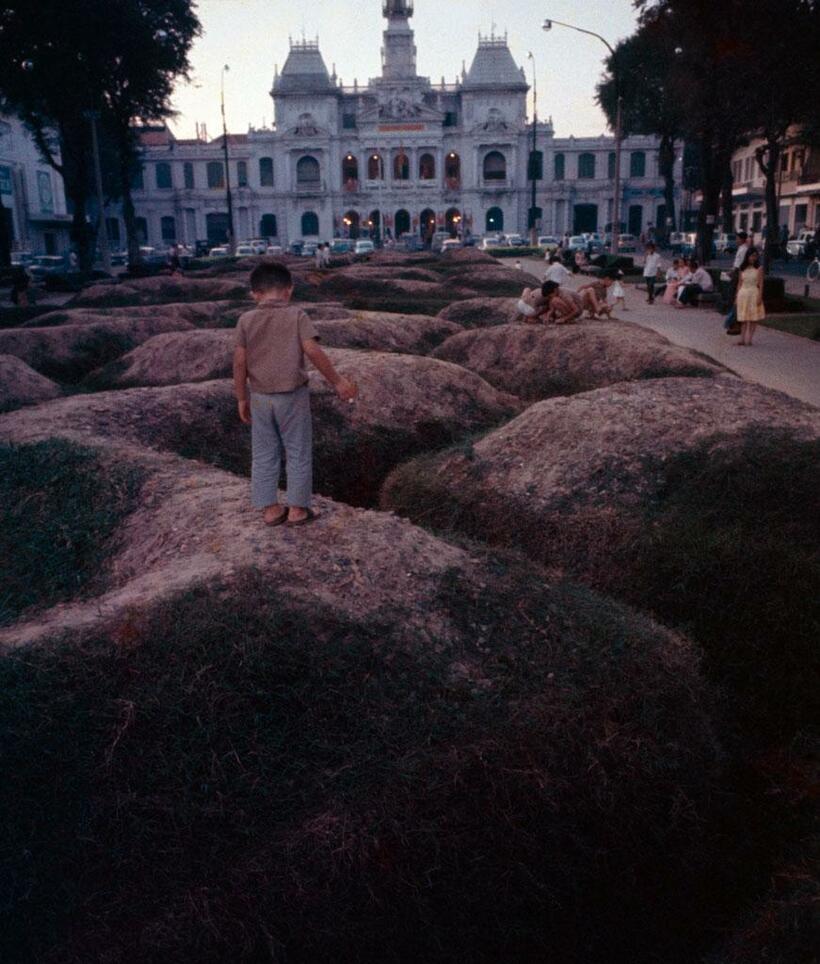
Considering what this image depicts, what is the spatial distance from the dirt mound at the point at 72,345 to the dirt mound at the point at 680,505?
25.3 feet

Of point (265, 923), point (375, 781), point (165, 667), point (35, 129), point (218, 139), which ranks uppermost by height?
point (218, 139)

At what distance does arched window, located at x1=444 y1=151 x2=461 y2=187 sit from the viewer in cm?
9625

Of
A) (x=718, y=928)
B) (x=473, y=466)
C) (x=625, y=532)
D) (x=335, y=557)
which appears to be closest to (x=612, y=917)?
(x=718, y=928)

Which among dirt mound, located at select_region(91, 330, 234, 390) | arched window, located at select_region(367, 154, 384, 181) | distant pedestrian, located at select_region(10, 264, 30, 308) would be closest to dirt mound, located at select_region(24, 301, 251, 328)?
dirt mound, located at select_region(91, 330, 234, 390)

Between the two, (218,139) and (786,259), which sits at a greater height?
(218,139)

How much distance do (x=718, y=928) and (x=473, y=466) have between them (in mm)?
4371

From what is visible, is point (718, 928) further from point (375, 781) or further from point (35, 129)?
point (35, 129)

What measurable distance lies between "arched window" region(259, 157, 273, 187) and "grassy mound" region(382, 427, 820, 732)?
9588 cm

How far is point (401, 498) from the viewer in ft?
25.7

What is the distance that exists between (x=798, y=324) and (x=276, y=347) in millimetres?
16480

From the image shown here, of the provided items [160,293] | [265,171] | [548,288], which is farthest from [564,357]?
[265,171]

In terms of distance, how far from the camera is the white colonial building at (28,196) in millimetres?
57344

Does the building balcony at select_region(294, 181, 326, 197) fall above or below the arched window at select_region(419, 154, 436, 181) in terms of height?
below

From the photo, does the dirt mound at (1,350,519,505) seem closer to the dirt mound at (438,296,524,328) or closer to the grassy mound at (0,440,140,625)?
the grassy mound at (0,440,140,625)
